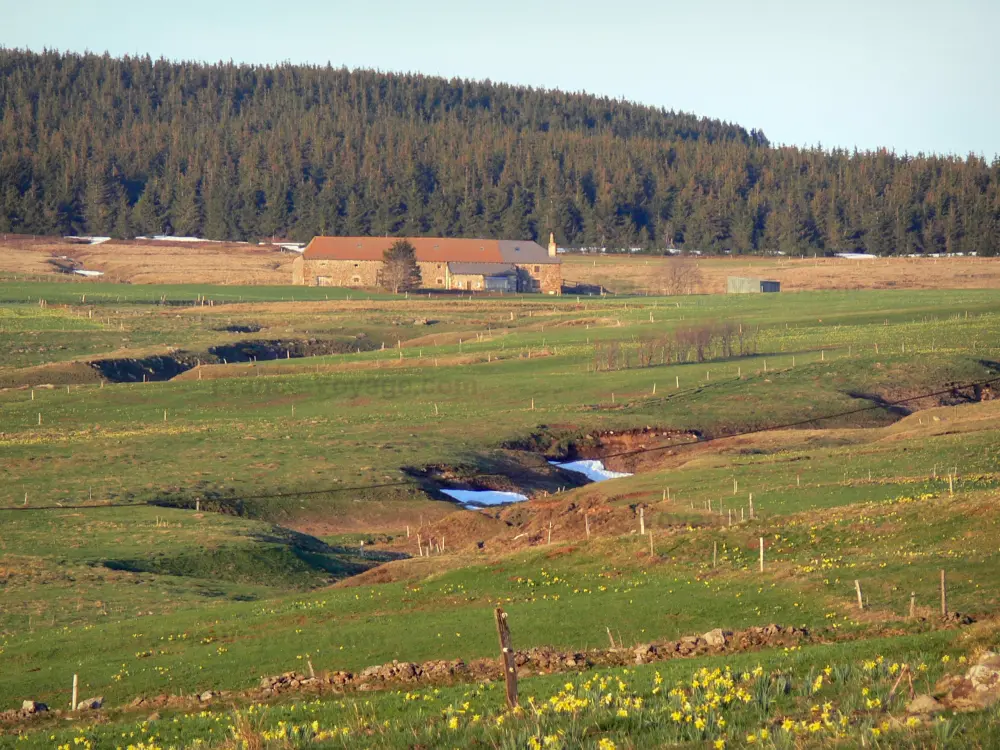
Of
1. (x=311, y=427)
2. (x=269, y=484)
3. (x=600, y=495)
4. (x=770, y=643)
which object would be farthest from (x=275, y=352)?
(x=770, y=643)

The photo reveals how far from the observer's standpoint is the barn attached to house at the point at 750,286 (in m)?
161

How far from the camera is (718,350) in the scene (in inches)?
3915

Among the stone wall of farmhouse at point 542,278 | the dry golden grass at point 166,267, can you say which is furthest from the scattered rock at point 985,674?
the dry golden grass at point 166,267

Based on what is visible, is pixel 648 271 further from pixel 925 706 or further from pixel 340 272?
pixel 925 706

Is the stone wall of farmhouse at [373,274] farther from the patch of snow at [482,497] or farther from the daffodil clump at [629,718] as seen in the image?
the daffodil clump at [629,718]

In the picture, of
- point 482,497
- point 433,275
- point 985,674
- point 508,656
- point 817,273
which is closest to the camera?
point 985,674

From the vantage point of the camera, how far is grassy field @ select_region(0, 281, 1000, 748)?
858 inches

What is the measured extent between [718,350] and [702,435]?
2710 centimetres

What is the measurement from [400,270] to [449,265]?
995 cm

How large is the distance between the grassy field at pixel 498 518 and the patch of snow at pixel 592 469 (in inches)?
42.6

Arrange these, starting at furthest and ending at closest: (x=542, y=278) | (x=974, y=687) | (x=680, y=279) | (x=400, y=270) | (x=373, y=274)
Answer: (x=680, y=279)
(x=542, y=278)
(x=373, y=274)
(x=400, y=270)
(x=974, y=687)

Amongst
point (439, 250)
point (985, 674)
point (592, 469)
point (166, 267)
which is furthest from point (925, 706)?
point (166, 267)

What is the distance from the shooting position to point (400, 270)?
518 ft

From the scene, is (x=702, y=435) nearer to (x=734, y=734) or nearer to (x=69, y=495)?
(x=69, y=495)
